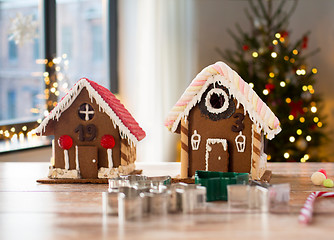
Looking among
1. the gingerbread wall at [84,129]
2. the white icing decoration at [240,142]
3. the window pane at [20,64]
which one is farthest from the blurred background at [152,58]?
the white icing decoration at [240,142]

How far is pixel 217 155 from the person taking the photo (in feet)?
3.95

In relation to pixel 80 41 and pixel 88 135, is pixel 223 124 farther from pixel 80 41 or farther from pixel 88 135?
pixel 80 41

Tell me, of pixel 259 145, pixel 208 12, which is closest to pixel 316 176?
pixel 259 145

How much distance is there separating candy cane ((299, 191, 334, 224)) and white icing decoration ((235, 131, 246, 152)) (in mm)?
228

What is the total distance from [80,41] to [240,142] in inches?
101

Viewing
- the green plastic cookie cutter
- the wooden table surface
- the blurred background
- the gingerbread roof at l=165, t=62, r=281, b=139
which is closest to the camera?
the wooden table surface

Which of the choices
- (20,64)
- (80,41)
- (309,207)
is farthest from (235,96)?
(80,41)

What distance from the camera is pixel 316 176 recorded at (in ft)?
3.92

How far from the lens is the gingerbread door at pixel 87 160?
125 cm

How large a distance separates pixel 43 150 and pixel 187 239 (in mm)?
2384

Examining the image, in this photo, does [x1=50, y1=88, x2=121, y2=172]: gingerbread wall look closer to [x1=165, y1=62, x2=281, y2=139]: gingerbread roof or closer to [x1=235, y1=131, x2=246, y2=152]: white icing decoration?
[x1=165, y1=62, x2=281, y2=139]: gingerbread roof

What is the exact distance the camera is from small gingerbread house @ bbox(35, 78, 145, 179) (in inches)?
49.0

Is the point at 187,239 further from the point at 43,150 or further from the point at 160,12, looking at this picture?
the point at 160,12

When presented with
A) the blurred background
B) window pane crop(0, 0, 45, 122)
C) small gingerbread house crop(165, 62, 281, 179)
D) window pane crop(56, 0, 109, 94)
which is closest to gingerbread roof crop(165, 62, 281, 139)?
small gingerbread house crop(165, 62, 281, 179)
